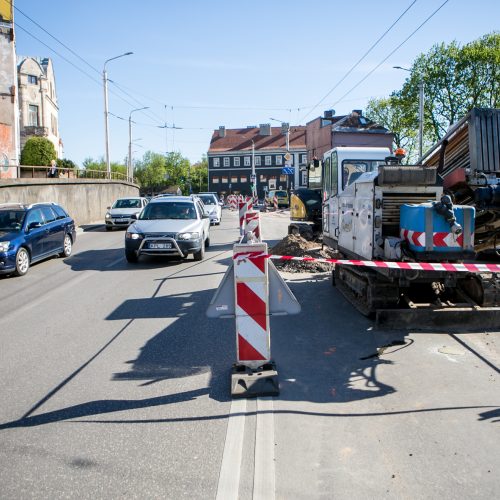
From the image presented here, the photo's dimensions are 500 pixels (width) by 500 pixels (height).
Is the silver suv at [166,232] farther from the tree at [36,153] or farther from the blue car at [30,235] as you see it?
the tree at [36,153]

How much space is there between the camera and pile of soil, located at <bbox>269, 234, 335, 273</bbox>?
39.0 feet

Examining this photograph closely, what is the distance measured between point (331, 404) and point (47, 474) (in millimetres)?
2331

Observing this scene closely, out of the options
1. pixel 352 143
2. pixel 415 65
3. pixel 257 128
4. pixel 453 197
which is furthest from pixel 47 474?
pixel 257 128

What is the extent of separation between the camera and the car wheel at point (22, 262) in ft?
38.1

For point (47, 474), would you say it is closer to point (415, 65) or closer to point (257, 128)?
point (415, 65)

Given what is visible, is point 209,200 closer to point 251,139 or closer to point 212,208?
point 212,208

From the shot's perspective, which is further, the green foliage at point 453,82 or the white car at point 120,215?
the green foliage at point 453,82

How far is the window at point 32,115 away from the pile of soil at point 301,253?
41.3 metres

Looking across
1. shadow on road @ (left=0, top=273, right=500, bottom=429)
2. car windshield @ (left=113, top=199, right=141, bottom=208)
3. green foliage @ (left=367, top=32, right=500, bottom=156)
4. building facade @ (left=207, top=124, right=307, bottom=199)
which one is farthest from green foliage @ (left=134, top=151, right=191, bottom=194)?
shadow on road @ (left=0, top=273, right=500, bottom=429)

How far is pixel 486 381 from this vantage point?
5.07m

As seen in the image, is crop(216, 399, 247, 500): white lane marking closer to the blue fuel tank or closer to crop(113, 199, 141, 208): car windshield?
the blue fuel tank

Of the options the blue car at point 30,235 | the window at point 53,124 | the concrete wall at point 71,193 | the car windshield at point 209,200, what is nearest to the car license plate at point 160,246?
the blue car at point 30,235

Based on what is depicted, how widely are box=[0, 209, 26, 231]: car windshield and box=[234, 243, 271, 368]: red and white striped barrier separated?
29.6 feet

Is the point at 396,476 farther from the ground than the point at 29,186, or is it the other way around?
the point at 29,186
